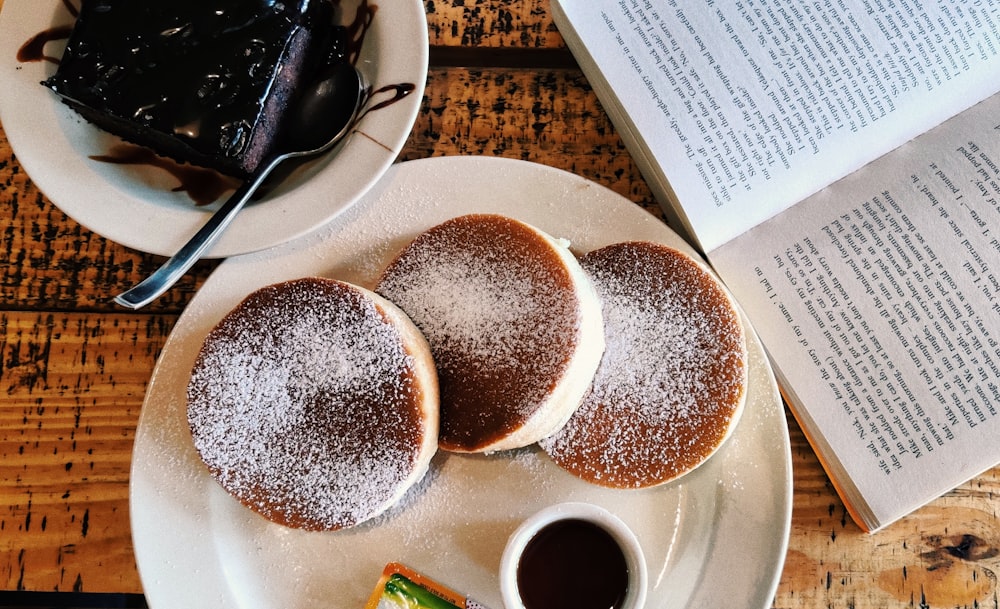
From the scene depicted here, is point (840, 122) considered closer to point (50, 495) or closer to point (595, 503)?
point (595, 503)

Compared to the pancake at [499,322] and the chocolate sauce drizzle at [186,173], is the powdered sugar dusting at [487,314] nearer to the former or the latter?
the pancake at [499,322]

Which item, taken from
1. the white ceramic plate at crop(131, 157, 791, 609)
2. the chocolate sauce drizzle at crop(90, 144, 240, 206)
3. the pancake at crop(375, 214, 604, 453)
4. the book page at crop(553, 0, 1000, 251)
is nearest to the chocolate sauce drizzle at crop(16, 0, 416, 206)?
the chocolate sauce drizzle at crop(90, 144, 240, 206)

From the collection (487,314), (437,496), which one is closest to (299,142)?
(487,314)

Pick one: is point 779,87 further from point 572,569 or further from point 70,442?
point 70,442

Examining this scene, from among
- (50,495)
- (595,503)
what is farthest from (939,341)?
(50,495)

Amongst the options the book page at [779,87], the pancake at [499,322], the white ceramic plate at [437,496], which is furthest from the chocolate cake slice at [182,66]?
the book page at [779,87]

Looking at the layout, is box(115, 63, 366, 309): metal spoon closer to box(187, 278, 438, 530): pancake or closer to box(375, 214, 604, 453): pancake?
box(187, 278, 438, 530): pancake
